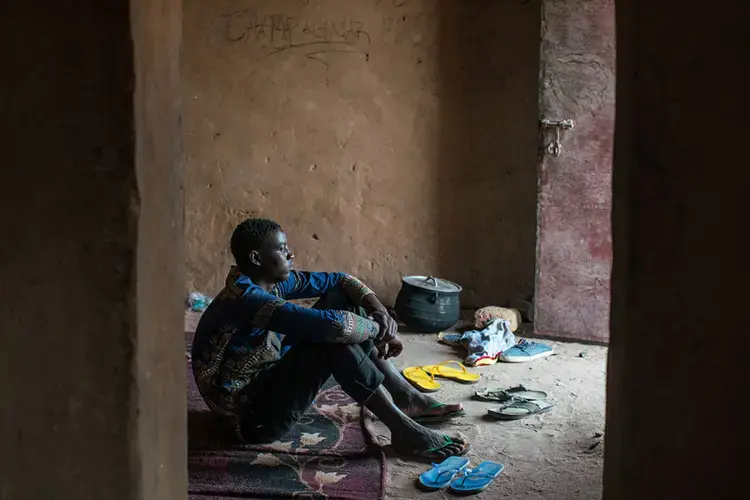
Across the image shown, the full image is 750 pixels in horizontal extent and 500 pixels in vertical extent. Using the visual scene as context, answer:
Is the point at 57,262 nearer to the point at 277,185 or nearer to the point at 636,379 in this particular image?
the point at 636,379

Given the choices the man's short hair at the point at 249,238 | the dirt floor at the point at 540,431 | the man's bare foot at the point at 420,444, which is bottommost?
the dirt floor at the point at 540,431

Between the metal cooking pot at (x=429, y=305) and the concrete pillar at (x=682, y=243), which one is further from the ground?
the concrete pillar at (x=682, y=243)

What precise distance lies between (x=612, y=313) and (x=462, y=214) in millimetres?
4053

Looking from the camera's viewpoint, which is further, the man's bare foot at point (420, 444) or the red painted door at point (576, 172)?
the red painted door at point (576, 172)

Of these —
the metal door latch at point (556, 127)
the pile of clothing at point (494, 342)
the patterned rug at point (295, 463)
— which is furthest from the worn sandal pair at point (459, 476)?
the metal door latch at point (556, 127)

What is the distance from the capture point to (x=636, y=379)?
4.60 feet

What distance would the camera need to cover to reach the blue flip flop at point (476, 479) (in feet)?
8.86

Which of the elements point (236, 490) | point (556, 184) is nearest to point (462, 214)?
point (556, 184)

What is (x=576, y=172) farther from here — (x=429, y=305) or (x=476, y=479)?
(x=476, y=479)

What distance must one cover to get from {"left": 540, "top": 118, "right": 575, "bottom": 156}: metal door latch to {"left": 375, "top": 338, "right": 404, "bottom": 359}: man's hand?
2149 millimetres

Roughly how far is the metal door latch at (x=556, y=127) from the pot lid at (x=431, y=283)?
3.39 ft

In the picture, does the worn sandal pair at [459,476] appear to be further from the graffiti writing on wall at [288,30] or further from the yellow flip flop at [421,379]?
the graffiti writing on wall at [288,30]

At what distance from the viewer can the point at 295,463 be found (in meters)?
2.90

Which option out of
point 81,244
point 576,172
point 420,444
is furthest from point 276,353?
point 576,172
